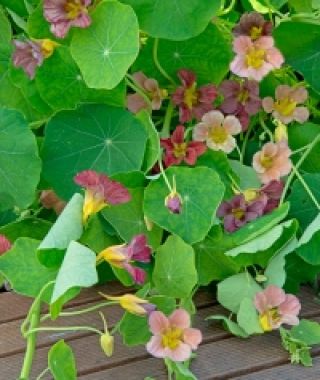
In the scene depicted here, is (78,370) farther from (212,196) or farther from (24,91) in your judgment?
(24,91)

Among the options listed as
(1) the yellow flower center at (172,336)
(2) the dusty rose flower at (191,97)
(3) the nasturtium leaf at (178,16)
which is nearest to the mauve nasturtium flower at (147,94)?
(2) the dusty rose flower at (191,97)

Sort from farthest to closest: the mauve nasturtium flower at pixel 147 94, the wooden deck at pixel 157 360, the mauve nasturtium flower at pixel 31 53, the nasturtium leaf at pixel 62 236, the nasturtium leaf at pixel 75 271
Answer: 1. the mauve nasturtium flower at pixel 147 94
2. the mauve nasturtium flower at pixel 31 53
3. the wooden deck at pixel 157 360
4. the nasturtium leaf at pixel 62 236
5. the nasturtium leaf at pixel 75 271

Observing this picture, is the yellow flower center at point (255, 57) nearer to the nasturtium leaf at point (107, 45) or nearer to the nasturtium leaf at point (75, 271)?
the nasturtium leaf at point (107, 45)

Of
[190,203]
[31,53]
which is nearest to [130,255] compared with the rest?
[190,203]

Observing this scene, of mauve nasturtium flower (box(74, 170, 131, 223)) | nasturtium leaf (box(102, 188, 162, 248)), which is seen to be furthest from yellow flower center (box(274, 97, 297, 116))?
mauve nasturtium flower (box(74, 170, 131, 223))

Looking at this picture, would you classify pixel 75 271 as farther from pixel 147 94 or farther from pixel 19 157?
pixel 147 94

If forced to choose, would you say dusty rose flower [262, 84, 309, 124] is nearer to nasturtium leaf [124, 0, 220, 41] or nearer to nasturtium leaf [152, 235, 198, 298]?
nasturtium leaf [124, 0, 220, 41]
